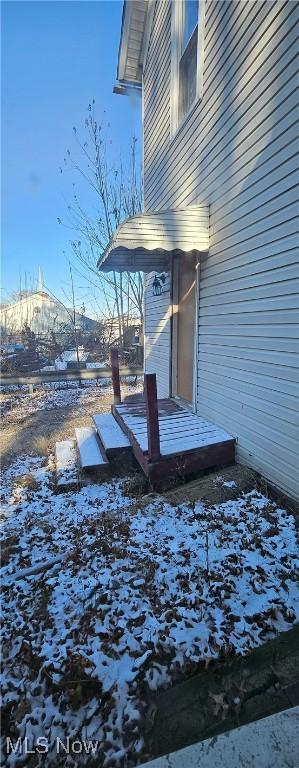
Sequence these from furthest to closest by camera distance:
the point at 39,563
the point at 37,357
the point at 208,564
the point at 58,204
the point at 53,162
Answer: the point at 58,204, the point at 53,162, the point at 37,357, the point at 39,563, the point at 208,564

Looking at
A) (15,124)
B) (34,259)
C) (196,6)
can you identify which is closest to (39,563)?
(196,6)

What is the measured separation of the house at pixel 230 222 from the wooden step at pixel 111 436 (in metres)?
1.17

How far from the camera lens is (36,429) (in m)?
6.23

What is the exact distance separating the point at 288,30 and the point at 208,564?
3.91m

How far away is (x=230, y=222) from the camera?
136 inches

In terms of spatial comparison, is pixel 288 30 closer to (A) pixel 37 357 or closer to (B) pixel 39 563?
(B) pixel 39 563

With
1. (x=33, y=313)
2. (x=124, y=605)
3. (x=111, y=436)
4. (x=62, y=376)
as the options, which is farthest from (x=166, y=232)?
(x=33, y=313)

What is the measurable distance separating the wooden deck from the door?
0.99 meters

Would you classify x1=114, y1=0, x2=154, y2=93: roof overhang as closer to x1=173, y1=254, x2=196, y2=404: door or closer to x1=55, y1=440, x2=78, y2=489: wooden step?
x1=173, y1=254, x2=196, y2=404: door

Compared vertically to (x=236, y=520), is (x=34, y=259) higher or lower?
higher

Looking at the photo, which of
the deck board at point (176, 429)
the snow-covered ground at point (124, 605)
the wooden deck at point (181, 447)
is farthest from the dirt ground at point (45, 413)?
the snow-covered ground at point (124, 605)

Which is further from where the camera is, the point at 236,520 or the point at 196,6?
the point at 196,6

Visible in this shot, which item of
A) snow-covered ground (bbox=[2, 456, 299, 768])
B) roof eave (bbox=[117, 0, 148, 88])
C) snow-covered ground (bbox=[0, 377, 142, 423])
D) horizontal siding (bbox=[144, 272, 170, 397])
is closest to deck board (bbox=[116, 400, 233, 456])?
snow-covered ground (bbox=[2, 456, 299, 768])

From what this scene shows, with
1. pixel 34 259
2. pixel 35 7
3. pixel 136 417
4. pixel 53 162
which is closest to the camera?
pixel 136 417
